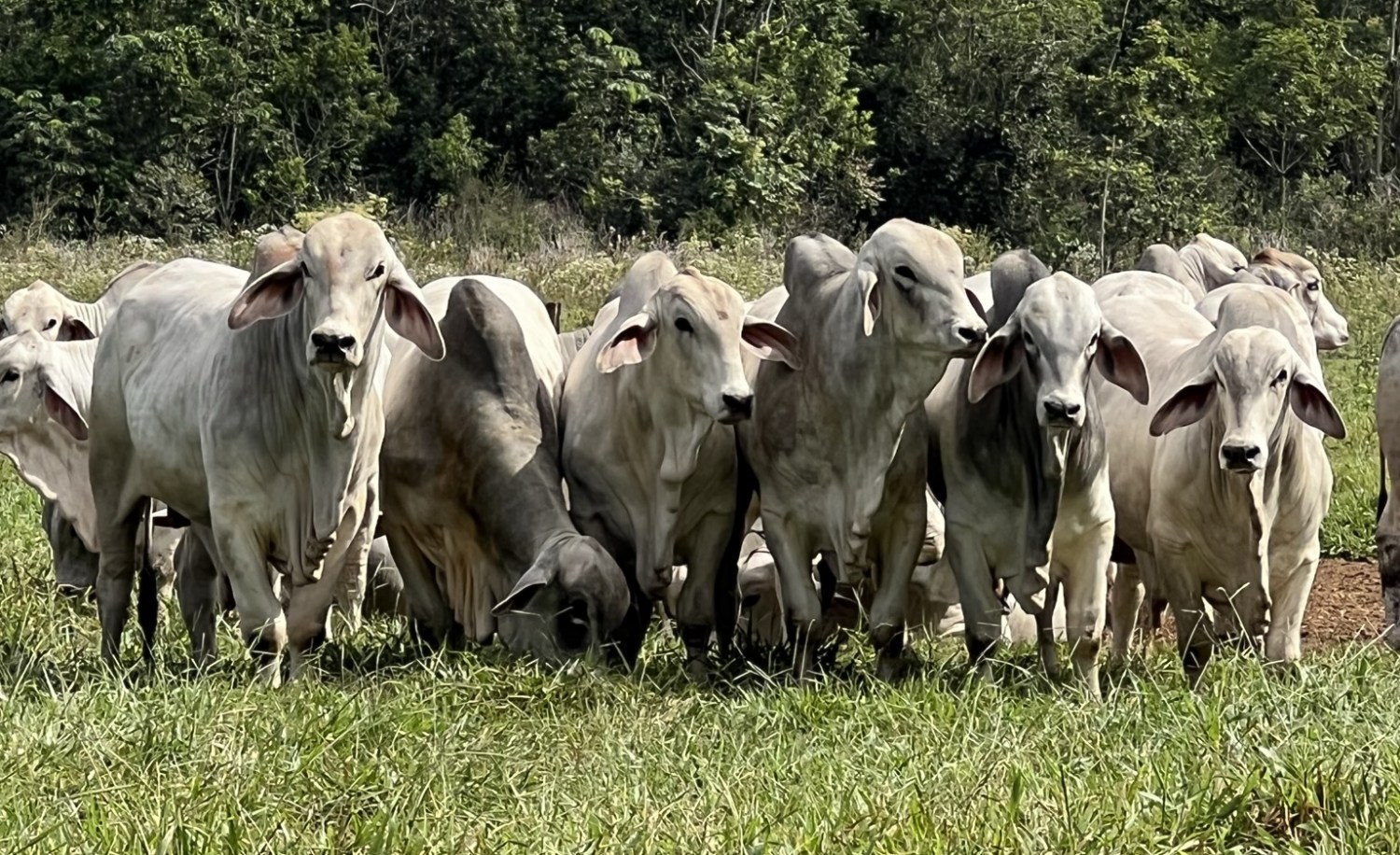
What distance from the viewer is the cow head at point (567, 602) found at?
5.60 m

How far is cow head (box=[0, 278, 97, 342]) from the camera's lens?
7.27 metres

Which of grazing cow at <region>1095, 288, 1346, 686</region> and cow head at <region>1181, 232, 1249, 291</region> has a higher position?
grazing cow at <region>1095, 288, 1346, 686</region>

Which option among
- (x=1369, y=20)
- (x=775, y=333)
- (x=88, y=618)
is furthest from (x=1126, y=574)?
(x=1369, y=20)

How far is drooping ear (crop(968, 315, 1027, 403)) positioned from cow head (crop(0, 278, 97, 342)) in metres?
3.47

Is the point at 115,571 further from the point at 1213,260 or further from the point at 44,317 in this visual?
the point at 1213,260

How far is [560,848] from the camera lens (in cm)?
386

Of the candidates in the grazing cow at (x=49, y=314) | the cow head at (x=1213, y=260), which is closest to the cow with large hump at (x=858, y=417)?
the grazing cow at (x=49, y=314)

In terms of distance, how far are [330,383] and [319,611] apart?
29.6 inches

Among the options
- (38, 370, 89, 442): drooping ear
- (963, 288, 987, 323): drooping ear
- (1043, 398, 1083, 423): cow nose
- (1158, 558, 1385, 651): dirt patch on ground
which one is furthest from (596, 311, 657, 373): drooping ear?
(1158, 558, 1385, 651): dirt patch on ground

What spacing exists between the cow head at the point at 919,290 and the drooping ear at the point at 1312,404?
2.73 ft

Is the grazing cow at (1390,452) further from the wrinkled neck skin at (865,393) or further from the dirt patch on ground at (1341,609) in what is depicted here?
the wrinkled neck skin at (865,393)

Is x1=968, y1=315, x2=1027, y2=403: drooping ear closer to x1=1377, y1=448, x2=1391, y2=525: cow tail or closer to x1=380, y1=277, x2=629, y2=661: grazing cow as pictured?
x1=380, y1=277, x2=629, y2=661: grazing cow

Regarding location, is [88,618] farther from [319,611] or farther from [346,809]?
[346,809]

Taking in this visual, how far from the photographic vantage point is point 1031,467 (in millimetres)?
5477
